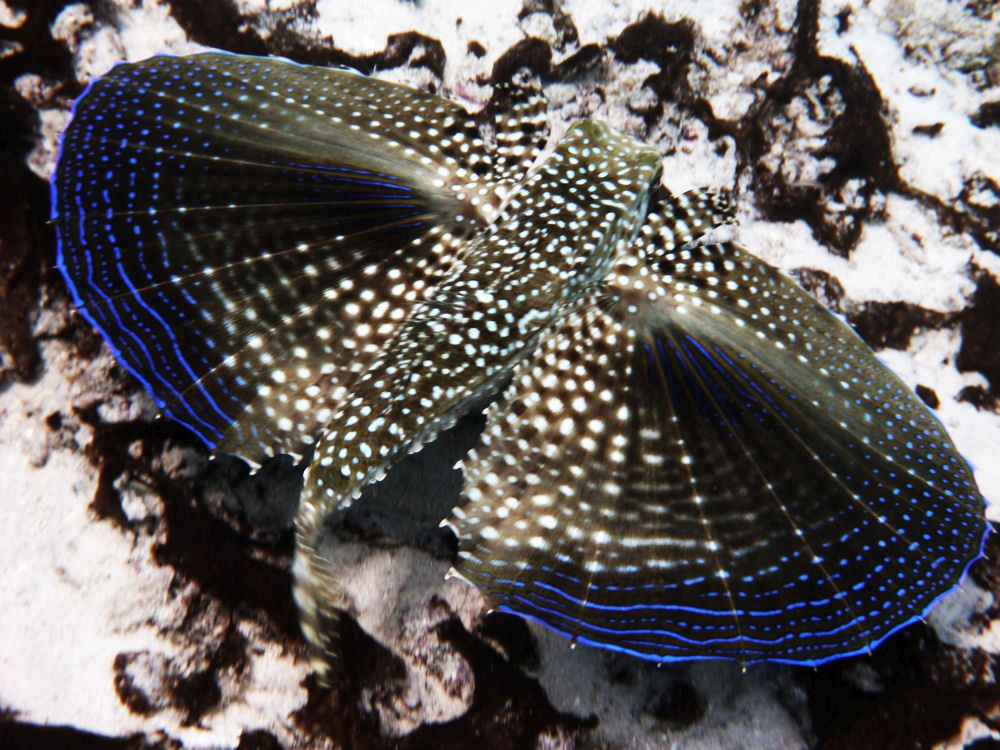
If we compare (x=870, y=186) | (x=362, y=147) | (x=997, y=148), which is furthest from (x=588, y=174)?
(x=997, y=148)

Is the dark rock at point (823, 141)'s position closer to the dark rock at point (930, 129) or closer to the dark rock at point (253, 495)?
the dark rock at point (930, 129)

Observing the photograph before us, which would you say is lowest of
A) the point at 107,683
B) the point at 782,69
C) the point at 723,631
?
the point at 107,683

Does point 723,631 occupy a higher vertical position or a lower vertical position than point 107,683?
higher

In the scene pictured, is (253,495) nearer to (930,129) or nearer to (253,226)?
(253,226)

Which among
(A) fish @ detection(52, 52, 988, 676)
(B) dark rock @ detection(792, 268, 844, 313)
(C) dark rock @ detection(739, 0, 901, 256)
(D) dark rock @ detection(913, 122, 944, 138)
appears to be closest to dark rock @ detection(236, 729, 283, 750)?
(A) fish @ detection(52, 52, 988, 676)

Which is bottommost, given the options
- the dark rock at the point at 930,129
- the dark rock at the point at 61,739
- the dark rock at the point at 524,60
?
the dark rock at the point at 61,739

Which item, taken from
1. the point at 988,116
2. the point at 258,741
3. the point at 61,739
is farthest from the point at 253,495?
the point at 988,116

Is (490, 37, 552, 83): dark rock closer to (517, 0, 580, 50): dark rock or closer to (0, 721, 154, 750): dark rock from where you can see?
(517, 0, 580, 50): dark rock

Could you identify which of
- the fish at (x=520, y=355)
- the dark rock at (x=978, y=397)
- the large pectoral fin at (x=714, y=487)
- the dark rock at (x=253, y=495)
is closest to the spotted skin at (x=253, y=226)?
the fish at (x=520, y=355)

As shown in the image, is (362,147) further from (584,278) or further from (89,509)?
(89,509)
